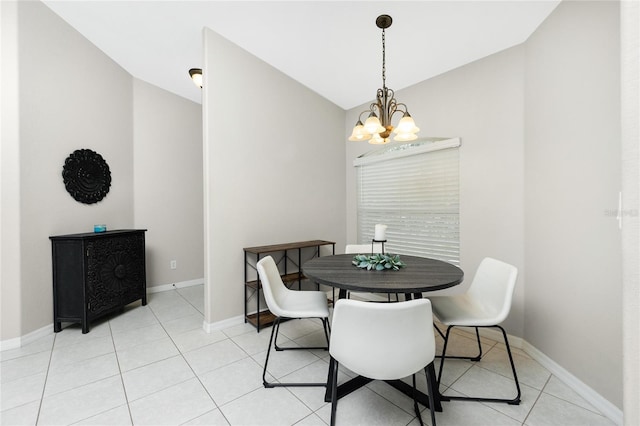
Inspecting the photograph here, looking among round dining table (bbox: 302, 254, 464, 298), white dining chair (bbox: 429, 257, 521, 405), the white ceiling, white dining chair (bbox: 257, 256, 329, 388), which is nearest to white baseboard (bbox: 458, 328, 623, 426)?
white dining chair (bbox: 429, 257, 521, 405)

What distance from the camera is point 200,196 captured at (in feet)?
14.1

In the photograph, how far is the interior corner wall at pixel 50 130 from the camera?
236 centimetres

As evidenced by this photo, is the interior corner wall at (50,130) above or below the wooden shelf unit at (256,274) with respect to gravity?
above

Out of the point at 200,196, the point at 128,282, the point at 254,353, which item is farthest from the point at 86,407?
the point at 200,196

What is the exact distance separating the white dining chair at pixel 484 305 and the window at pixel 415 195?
0.84 meters

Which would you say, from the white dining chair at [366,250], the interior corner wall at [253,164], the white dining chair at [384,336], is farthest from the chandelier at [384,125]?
the interior corner wall at [253,164]

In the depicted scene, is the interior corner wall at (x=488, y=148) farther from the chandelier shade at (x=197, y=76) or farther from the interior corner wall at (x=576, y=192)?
the chandelier shade at (x=197, y=76)

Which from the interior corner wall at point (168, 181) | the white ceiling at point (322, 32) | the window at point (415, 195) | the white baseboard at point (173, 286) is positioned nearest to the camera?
the white ceiling at point (322, 32)

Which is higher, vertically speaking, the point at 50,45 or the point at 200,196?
the point at 50,45

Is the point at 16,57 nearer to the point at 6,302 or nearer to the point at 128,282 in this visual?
the point at 6,302

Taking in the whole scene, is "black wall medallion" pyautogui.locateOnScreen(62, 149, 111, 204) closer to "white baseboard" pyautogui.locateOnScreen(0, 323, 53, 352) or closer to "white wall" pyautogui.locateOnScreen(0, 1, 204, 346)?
"white wall" pyautogui.locateOnScreen(0, 1, 204, 346)

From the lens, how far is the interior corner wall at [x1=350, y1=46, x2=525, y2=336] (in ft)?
7.73

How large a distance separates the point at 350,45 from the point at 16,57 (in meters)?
2.99

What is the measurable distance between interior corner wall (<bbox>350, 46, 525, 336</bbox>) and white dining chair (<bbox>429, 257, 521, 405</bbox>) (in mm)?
582
